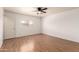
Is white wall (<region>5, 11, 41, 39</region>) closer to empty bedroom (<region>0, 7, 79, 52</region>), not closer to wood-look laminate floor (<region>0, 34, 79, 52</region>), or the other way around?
empty bedroom (<region>0, 7, 79, 52</region>)

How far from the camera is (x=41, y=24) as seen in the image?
1.98 m

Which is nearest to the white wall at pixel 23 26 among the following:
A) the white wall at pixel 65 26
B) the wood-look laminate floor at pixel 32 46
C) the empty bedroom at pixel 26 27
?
the empty bedroom at pixel 26 27

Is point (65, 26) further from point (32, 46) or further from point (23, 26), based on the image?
point (23, 26)

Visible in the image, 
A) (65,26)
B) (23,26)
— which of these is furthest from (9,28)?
(65,26)

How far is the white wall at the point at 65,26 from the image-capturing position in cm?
248

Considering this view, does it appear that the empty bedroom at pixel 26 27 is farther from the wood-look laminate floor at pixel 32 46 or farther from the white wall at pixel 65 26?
the white wall at pixel 65 26

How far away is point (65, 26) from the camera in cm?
318

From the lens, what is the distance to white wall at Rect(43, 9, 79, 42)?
2.48 meters

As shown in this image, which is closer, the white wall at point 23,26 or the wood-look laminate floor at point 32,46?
the wood-look laminate floor at point 32,46

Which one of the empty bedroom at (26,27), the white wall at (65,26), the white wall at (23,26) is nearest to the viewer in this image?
the empty bedroom at (26,27)
